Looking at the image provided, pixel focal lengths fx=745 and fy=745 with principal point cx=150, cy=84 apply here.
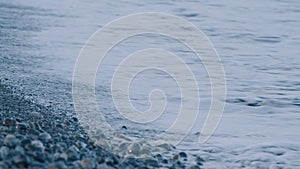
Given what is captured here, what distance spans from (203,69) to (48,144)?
3.93m

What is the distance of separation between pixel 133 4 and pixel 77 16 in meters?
2.29

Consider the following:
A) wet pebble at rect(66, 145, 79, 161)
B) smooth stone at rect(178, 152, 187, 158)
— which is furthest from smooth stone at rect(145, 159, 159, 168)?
wet pebble at rect(66, 145, 79, 161)

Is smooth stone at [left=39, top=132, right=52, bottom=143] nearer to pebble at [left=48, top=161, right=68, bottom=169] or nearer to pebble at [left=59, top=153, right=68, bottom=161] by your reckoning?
pebble at [left=59, top=153, right=68, bottom=161]

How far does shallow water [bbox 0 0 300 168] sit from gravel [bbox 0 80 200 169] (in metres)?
0.40

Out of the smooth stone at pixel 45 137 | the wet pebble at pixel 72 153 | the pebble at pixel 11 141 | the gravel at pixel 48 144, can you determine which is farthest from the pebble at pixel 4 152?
the smooth stone at pixel 45 137

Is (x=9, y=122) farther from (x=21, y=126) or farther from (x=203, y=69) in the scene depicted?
(x=203, y=69)

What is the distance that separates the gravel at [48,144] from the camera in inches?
141

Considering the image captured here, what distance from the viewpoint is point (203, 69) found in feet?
25.5

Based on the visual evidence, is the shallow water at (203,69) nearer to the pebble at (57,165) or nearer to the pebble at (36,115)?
the pebble at (36,115)

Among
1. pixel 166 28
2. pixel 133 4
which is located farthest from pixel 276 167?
pixel 133 4

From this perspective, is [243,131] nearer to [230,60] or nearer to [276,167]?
[276,167]

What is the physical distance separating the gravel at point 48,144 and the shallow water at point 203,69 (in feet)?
1.31

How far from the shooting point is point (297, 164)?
4598 mm

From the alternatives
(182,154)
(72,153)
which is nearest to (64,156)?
(72,153)
